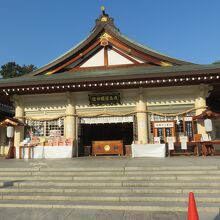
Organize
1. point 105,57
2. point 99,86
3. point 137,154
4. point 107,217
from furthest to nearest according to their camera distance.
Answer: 1. point 105,57
2. point 99,86
3. point 137,154
4. point 107,217

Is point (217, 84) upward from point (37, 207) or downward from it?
upward

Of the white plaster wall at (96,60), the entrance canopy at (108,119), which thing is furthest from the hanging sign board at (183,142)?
the white plaster wall at (96,60)

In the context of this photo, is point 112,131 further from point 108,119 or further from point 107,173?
point 107,173

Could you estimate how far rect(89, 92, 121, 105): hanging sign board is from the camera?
48.8 ft

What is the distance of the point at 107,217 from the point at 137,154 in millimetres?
8109

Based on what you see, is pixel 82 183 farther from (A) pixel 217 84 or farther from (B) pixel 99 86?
(A) pixel 217 84

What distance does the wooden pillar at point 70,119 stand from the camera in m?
14.8

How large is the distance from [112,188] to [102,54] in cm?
1145

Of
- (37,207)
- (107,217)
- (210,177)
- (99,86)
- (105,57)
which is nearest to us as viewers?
(107,217)

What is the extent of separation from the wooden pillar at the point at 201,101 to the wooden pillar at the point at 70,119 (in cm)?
750

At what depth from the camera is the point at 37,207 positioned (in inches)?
241

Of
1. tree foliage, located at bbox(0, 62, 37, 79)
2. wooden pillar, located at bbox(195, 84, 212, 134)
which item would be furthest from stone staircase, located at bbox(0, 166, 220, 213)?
tree foliage, located at bbox(0, 62, 37, 79)

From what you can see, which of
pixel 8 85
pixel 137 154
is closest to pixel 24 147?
pixel 8 85

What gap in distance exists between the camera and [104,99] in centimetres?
1495
